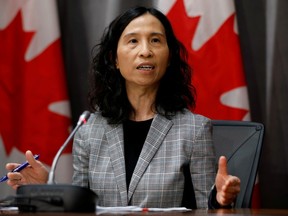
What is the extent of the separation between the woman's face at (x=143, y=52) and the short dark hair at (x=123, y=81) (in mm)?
38

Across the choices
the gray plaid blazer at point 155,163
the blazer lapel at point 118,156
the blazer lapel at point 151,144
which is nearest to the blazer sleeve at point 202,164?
the gray plaid blazer at point 155,163

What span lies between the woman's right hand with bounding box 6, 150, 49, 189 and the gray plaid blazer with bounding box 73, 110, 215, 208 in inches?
7.9

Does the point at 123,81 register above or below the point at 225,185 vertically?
above

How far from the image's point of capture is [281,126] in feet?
9.96

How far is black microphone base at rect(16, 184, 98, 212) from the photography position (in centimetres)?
156

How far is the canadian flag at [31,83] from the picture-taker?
119 inches

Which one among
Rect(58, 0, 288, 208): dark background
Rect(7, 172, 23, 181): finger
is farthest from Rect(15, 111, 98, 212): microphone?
Rect(58, 0, 288, 208): dark background

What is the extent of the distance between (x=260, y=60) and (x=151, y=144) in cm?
107

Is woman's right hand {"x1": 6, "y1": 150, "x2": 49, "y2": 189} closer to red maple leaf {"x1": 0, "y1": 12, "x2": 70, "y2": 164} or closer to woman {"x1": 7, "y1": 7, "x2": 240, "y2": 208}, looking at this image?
woman {"x1": 7, "y1": 7, "x2": 240, "y2": 208}

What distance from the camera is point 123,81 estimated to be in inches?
97.5

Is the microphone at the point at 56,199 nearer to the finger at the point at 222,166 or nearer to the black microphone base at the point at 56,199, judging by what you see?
the black microphone base at the point at 56,199

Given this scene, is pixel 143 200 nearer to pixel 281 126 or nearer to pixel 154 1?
pixel 281 126

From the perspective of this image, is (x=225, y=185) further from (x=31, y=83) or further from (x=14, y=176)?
(x=31, y=83)

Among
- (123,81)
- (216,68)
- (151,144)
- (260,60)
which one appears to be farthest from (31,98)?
(260,60)
